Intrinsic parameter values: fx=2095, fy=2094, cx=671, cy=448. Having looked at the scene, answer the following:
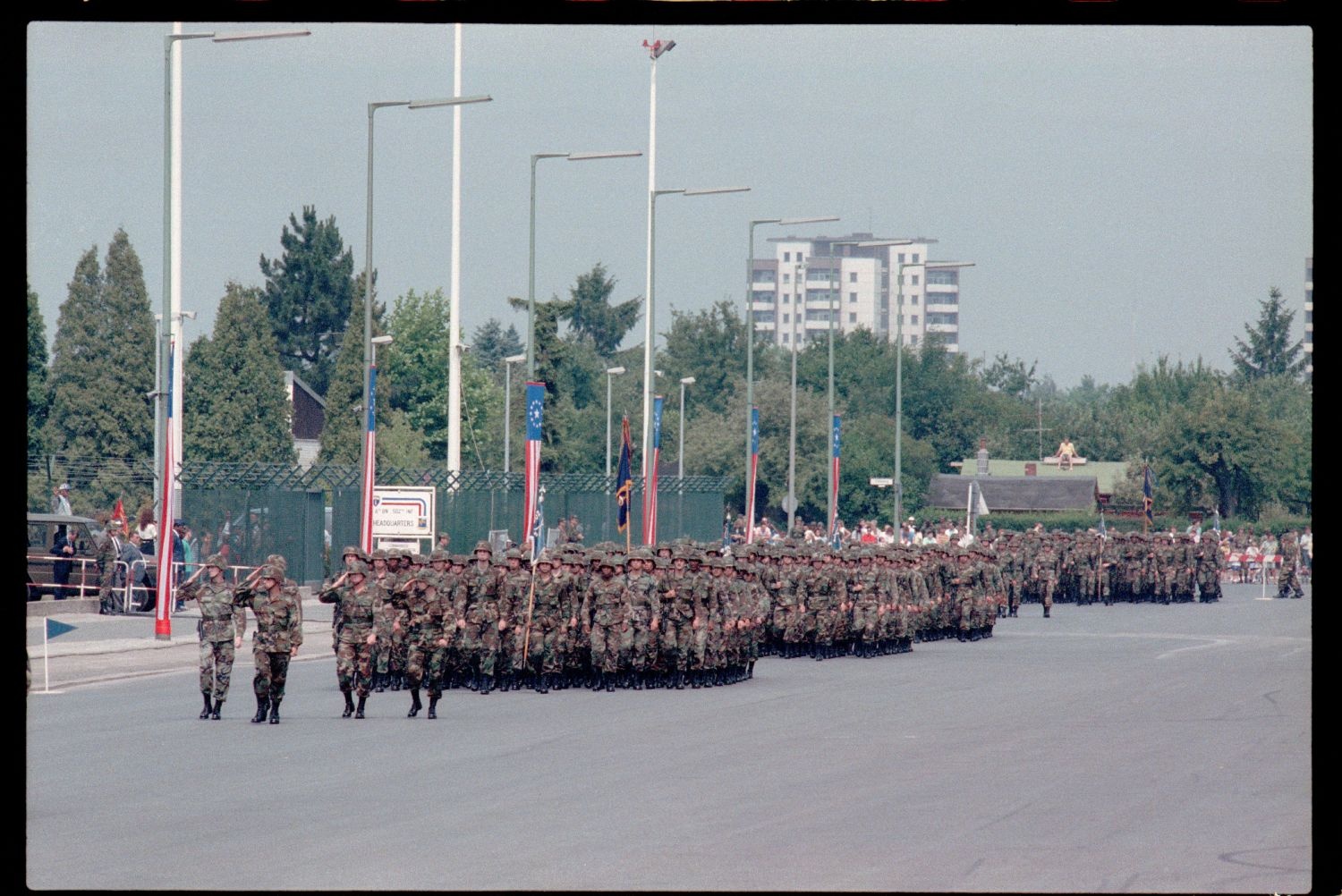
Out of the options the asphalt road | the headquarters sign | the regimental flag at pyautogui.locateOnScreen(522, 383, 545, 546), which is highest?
the regimental flag at pyautogui.locateOnScreen(522, 383, 545, 546)

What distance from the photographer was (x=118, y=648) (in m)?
30.3

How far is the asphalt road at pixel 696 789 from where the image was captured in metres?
12.3

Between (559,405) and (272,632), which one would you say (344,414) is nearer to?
(559,405)

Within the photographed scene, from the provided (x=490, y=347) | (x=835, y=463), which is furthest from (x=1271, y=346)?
(x=835, y=463)

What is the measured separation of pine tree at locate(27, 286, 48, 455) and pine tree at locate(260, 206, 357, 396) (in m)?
31.9

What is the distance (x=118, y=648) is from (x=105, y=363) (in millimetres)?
61930

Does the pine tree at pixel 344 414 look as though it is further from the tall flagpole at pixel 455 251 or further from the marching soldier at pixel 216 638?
the marching soldier at pixel 216 638

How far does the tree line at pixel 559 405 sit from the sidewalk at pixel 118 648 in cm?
2557

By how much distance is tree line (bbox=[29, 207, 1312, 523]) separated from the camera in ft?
284

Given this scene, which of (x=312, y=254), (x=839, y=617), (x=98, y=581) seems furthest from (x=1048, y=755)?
(x=312, y=254)

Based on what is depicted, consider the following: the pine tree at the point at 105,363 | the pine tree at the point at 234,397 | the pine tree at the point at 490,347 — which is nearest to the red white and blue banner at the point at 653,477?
the pine tree at the point at 105,363

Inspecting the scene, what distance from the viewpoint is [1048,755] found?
1853cm

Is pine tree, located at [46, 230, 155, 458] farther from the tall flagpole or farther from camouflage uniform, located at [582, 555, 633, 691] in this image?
camouflage uniform, located at [582, 555, 633, 691]

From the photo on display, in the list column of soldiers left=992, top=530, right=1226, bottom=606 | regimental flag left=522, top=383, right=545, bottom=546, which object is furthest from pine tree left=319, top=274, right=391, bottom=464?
regimental flag left=522, top=383, right=545, bottom=546
